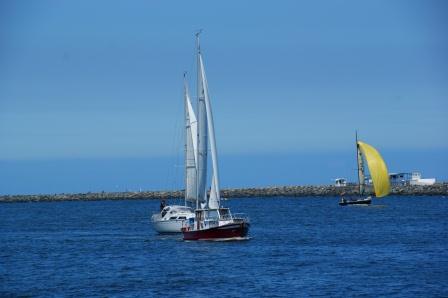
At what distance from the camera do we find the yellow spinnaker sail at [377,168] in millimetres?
126750

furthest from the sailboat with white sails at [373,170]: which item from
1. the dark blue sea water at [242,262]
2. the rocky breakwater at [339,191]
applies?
the dark blue sea water at [242,262]

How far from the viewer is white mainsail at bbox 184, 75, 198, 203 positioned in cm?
7406

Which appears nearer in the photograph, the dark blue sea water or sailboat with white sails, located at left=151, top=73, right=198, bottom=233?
the dark blue sea water

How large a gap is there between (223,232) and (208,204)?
9.34 feet

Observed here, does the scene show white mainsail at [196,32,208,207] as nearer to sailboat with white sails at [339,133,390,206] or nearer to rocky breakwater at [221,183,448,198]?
sailboat with white sails at [339,133,390,206]

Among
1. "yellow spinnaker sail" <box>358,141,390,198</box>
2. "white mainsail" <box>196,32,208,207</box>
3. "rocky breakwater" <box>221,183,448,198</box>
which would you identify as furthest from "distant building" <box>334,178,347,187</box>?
"white mainsail" <box>196,32,208,207</box>

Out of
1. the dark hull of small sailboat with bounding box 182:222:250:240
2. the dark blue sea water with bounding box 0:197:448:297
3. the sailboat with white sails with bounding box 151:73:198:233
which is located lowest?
the dark blue sea water with bounding box 0:197:448:297

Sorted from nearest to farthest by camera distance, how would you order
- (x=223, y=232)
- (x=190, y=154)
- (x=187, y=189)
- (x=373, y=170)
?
1. (x=223, y=232)
2. (x=187, y=189)
3. (x=190, y=154)
4. (x=373, y=170)

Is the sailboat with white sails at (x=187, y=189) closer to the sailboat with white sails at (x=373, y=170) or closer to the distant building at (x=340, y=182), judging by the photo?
the sailboat with white sails at (x=373, y=170)

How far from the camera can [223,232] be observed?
65.8 m

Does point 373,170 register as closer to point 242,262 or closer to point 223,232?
point 223,232

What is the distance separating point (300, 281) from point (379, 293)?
5.50 m

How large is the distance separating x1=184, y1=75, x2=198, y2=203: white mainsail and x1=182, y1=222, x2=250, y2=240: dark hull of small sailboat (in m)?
7.53

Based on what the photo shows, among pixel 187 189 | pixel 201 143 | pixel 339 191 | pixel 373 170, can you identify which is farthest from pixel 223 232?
pixel 339 191
